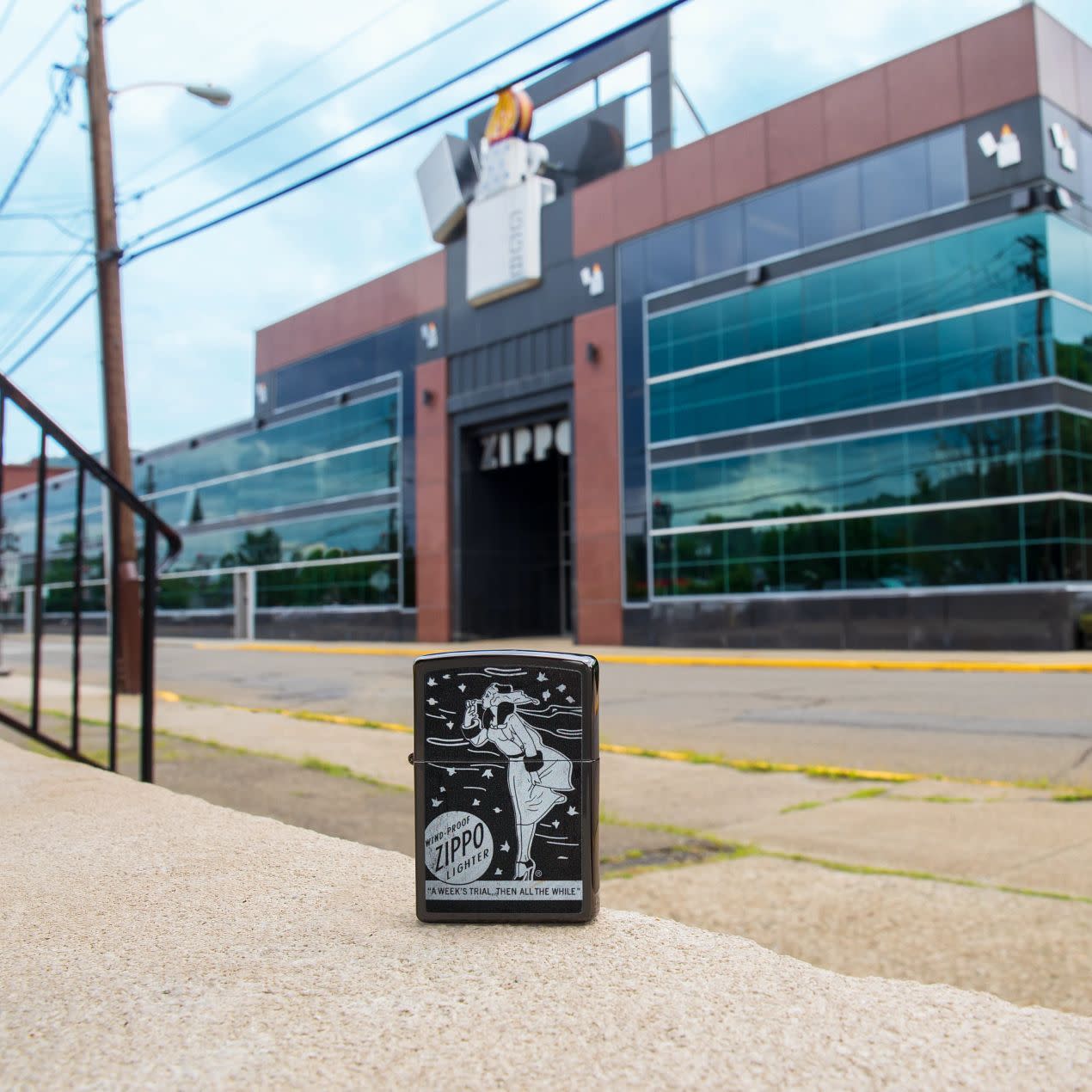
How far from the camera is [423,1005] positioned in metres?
2.08

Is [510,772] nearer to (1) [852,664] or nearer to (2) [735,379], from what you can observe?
(1) [852,664]

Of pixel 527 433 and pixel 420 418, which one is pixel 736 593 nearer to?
pixel 527 433

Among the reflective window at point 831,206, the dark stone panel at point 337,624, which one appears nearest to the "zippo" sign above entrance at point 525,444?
the dark stone panel at point 337,624

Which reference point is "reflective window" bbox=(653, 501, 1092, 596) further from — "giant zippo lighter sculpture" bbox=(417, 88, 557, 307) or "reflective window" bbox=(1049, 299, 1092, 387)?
"giant zippo lighter sculpture" bbox=(417, 88, 557, 307)

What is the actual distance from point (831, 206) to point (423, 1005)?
26.8 m

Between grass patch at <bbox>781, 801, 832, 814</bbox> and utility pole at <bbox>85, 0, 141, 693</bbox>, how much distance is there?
9455 millimetres

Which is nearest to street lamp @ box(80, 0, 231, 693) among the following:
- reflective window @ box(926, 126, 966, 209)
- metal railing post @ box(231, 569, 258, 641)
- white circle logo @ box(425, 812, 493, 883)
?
white circle logo @ box(425, 812, 493, 883)

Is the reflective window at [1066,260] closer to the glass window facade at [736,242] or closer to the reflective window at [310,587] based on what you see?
the glass window facade at [736,242]

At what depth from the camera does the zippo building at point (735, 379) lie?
2305 centimetres

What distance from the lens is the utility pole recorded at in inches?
565

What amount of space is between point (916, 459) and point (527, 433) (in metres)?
14.7

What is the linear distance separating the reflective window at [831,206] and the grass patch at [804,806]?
21.3 m

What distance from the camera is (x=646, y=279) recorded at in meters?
30.6

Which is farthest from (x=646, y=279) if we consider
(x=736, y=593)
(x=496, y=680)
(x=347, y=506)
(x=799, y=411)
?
(x=496, y=680)
